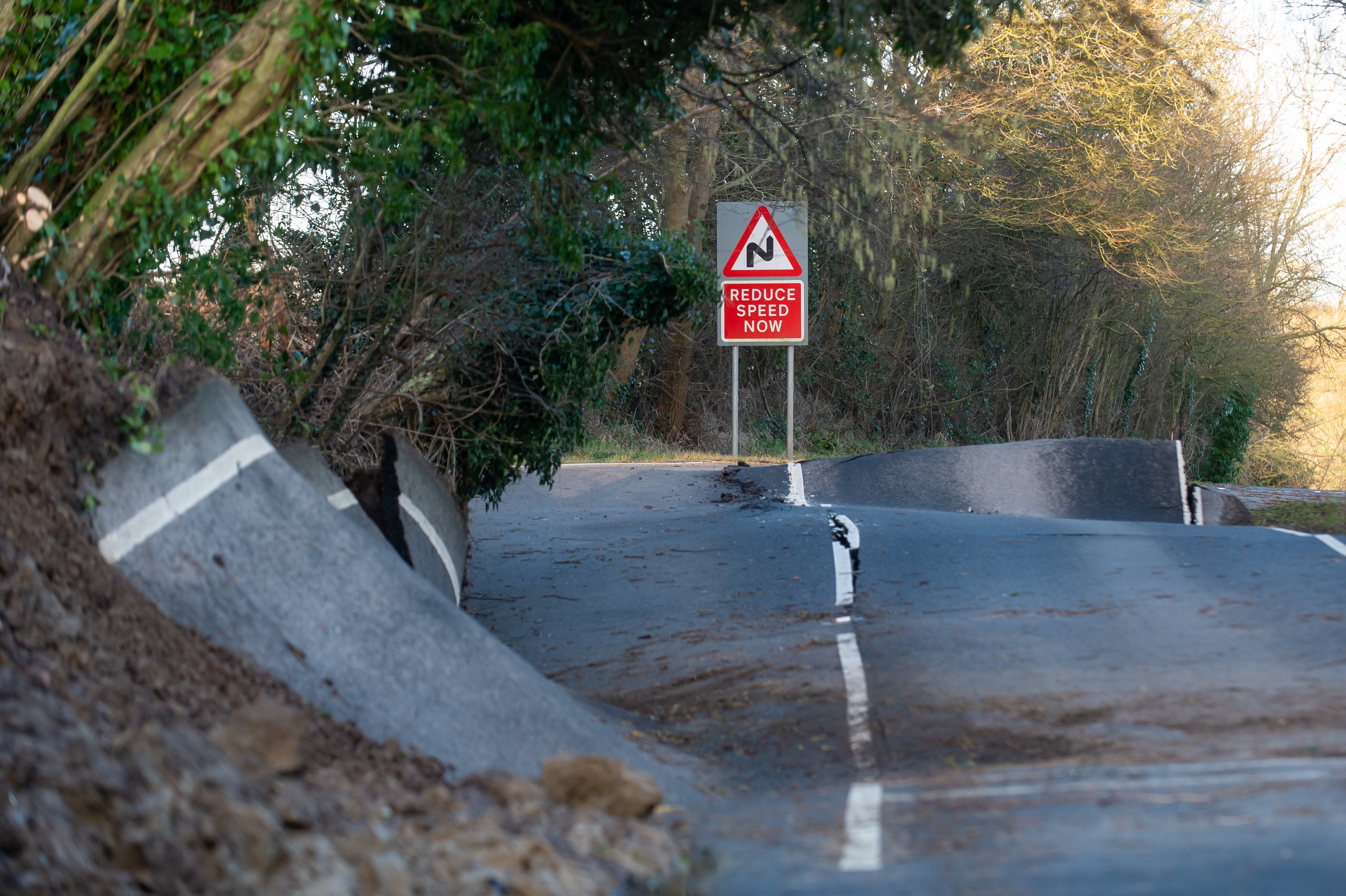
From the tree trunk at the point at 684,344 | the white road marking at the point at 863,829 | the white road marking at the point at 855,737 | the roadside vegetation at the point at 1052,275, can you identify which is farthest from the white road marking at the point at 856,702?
the tree trunk at the point at 684,344

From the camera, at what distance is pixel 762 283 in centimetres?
1677

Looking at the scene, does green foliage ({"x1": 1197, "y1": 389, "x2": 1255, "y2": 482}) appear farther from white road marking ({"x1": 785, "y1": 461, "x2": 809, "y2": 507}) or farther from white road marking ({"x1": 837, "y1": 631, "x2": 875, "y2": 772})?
white road marking ({"x1": 837, "y1": 631, "x2": 875, "y2": 772})

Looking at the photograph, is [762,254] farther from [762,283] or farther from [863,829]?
[863,829]

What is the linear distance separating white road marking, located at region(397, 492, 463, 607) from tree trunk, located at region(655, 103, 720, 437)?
12.9 meters

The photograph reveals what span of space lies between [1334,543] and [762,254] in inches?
370

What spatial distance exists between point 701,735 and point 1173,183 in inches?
853

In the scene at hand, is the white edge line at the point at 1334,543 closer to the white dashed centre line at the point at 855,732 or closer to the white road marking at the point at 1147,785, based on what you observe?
the white dashed centre line at the point at 855,732

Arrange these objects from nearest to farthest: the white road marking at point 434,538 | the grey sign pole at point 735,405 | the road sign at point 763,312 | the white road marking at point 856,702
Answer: the white road marking at point 856,702, the white road marking at point 434,538, the road sign at point 763,312, the grey sign pole at point 735,405

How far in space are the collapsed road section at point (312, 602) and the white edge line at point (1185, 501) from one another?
28.1ft

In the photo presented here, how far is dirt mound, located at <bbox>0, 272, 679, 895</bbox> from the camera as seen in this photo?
291cm

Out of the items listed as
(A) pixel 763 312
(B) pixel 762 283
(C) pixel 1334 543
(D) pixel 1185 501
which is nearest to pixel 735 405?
(A) pixel 763 312

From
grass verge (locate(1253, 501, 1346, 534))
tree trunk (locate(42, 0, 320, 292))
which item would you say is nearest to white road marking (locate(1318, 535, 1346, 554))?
grass verge (locate(1253, 501, 1346, 534))

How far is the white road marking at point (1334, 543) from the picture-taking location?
8320mm

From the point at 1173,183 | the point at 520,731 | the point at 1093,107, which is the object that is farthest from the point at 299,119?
the point at 1173,183
